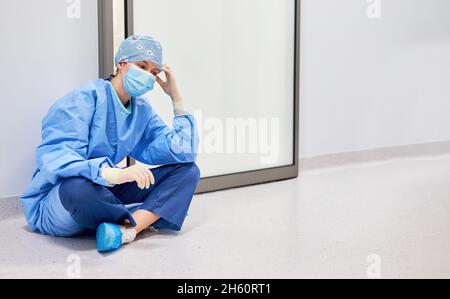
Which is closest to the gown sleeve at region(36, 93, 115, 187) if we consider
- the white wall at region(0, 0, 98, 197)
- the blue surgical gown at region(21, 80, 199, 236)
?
the blue surgical gown at region(21, 80, 199, 236)

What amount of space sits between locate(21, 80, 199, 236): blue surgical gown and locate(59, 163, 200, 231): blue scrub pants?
0.04 meters

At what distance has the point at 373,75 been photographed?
429 centimetres

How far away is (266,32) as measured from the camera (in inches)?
143

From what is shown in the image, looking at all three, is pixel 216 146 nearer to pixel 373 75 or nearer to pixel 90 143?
pixel 90 143

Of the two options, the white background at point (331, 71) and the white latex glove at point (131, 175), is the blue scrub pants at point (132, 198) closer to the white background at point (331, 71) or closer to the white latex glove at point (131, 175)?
the white latex glove at point (131, 175)

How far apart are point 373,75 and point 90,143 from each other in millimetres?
2337

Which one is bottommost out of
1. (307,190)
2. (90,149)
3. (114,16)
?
(307,190)

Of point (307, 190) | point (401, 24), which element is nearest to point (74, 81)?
point (307, 190)

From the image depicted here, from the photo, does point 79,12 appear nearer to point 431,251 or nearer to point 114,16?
point 114,16

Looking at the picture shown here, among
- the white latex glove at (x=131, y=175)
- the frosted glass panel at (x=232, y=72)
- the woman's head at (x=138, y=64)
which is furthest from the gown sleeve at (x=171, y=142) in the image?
the frosted glass panel at (x=232, y=72)

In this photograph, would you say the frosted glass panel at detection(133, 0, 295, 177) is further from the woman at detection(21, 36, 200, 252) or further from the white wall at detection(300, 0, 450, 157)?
the woman at detection(21, 36, 200, 252)

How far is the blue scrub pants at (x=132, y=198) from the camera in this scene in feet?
7.48

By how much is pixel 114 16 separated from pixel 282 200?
109cm

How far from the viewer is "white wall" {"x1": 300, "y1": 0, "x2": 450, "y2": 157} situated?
157 inches
